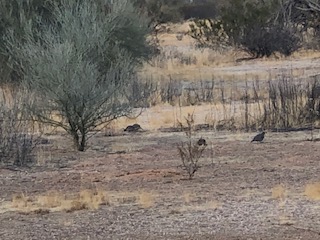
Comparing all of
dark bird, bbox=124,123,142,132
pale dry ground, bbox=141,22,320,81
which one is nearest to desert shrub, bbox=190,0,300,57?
pale dry ground, bbox=141,22,320,81

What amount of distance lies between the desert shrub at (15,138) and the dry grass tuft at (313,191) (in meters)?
5.34

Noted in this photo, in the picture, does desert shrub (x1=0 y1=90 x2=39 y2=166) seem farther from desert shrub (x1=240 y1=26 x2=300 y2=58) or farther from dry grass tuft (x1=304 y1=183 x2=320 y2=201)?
desert shrub (x1=240 y1=26 x2=300 y2=58)

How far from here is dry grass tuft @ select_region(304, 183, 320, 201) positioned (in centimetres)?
1101

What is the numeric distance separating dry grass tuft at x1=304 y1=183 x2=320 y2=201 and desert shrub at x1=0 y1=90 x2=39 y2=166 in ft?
17.5

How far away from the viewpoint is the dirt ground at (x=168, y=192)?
9.41 m

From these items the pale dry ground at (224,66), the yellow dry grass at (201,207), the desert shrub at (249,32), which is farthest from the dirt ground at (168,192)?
the desert shrub at (249,32)

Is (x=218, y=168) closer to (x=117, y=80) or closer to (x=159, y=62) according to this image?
(x=117, y=80)

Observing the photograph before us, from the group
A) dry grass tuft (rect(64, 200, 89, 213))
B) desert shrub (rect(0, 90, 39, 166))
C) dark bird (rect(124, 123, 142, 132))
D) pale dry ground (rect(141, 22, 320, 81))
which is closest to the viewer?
dry grass tuft (rect(64, 200, 89, 213))

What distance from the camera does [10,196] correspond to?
12.0m

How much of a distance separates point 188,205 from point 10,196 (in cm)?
258

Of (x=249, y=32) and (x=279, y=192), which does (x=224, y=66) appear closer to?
(x=249, y=32)

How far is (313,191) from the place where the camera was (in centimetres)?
1130

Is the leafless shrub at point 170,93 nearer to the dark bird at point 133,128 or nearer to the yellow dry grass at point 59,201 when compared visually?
the dark bird at point 133,128

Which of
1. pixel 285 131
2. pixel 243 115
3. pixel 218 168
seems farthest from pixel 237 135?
pixel 218 168
